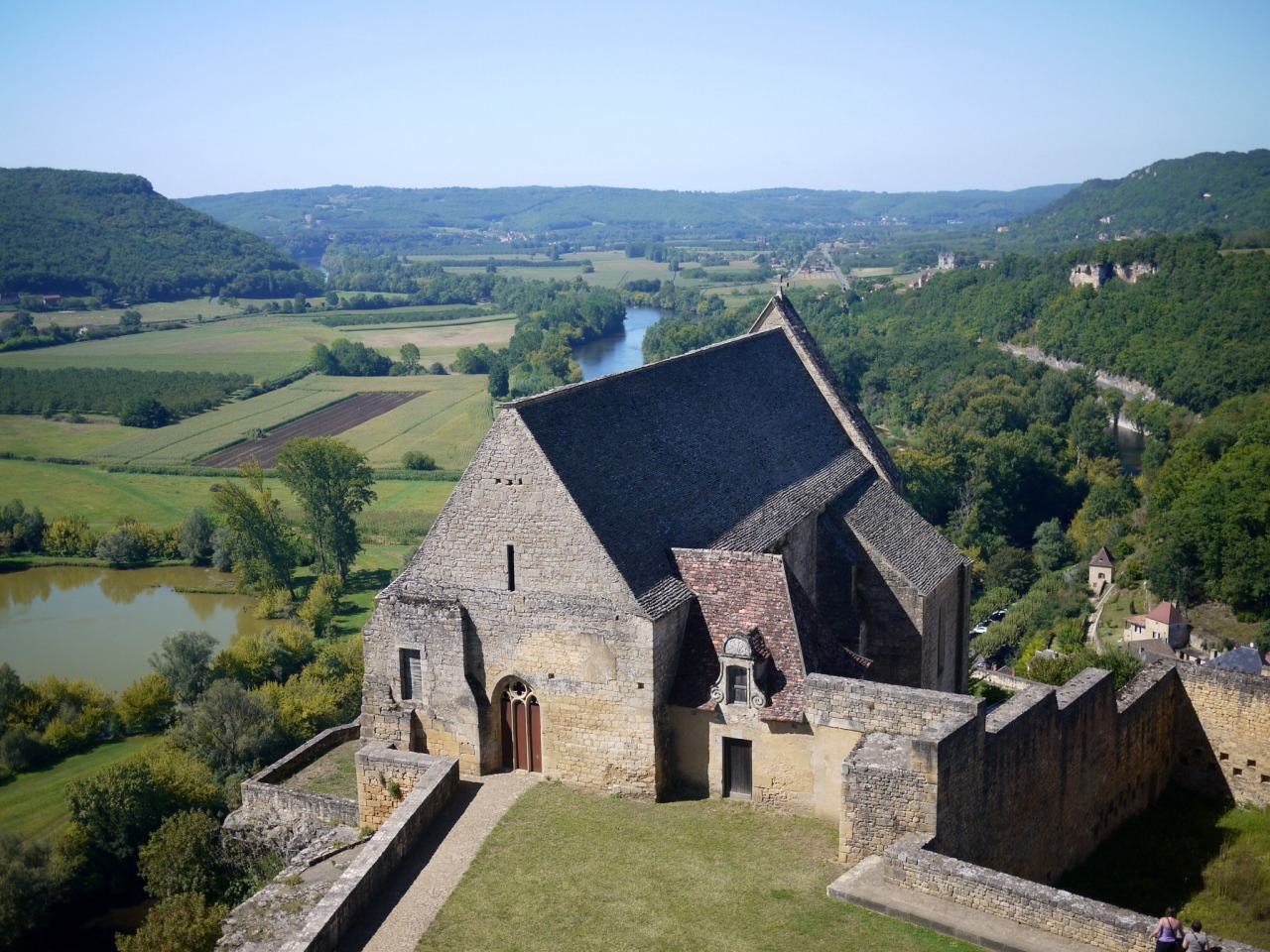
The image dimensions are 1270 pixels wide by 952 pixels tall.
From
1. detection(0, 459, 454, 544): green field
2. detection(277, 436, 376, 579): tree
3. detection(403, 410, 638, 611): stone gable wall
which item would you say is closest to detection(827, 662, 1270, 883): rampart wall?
detection(403, 410, 638, 611): stone gable wall

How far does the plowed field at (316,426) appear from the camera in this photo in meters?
94.6

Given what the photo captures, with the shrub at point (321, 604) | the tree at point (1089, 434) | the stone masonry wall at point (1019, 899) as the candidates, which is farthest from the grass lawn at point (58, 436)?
the stone masonry wall at point (1019, 899)

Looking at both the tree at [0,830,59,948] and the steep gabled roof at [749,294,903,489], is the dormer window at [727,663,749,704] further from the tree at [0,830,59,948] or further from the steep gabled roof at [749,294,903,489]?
the tree at [0,830,59,948]

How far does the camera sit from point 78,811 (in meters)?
39.0

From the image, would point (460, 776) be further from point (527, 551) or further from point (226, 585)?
point (226, 585)

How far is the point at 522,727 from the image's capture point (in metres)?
24.4

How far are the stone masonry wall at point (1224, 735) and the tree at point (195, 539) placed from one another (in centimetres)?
6286

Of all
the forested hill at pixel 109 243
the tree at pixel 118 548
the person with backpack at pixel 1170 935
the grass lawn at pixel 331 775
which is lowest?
the tree at pixel 118 548

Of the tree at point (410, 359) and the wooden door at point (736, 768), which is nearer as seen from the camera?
the wooden door at point (736, 768)

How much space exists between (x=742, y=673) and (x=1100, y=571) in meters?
60.8

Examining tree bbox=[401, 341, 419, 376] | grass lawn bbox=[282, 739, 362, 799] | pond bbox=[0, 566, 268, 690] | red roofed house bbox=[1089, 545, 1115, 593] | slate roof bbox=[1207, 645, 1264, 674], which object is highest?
tree bbox=[401, 341, 419, 376]

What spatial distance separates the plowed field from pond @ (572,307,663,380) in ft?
71.6

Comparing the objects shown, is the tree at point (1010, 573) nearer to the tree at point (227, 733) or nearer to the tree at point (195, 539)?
the tree at point (195, 539)

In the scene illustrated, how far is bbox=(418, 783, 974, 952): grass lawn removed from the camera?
18.4m
